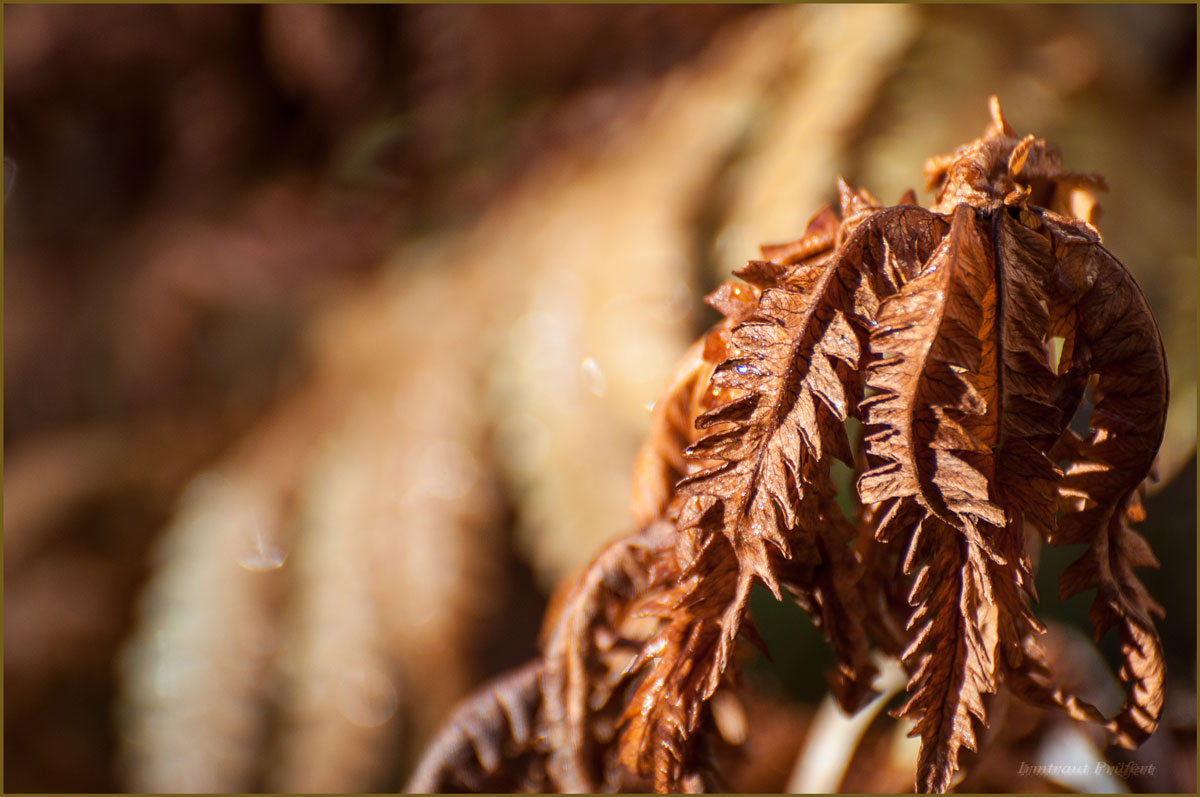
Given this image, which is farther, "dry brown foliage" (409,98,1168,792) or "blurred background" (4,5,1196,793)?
"blurred background" (4,5,1196,793)

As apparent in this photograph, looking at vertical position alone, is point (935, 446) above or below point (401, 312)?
below

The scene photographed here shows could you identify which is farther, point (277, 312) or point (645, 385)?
point (277, 312)

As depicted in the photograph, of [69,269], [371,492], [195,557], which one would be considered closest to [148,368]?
[69,269]

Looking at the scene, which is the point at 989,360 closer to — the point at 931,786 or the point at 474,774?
the point at 931,786

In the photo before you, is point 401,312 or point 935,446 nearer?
point 935,446
